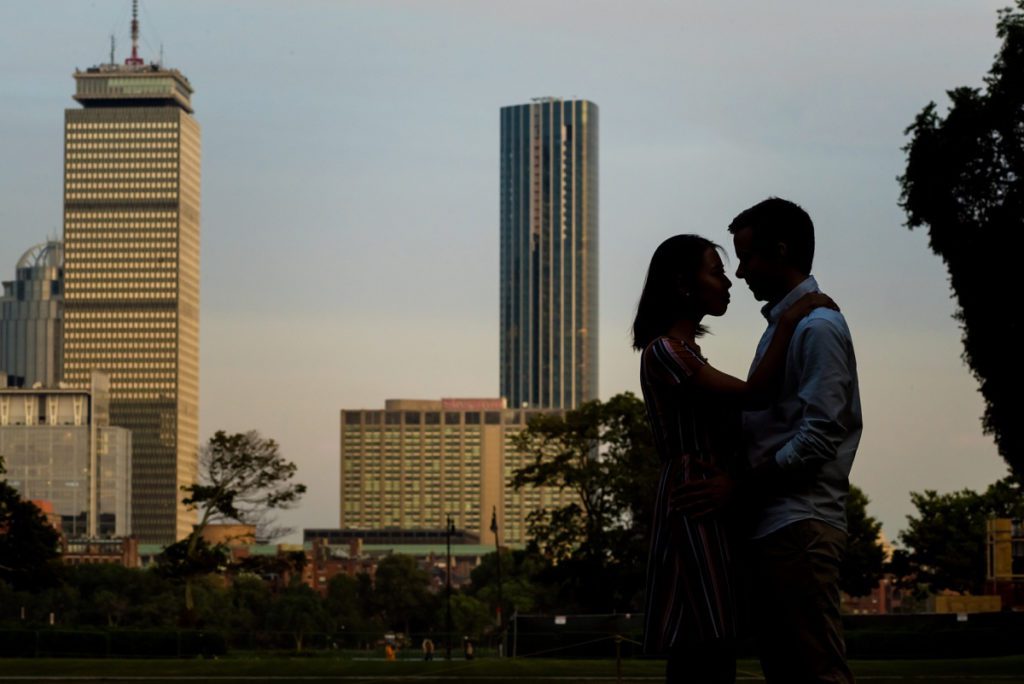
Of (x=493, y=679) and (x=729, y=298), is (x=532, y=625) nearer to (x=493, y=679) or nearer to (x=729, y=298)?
(x=493, y=679)

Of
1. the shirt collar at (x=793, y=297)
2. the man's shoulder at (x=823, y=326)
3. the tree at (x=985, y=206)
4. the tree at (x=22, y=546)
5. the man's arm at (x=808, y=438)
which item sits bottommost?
the tree at (x=22, y=546)

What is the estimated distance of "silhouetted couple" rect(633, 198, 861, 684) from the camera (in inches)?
227

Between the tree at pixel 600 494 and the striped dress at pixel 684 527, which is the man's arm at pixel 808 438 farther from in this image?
the tree at pixel 600 494

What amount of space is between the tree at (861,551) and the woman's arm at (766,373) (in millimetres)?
73776

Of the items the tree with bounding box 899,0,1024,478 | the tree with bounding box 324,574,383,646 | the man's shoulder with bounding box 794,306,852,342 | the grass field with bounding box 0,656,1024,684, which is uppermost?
the tree with bounding box 899,0,1024,478

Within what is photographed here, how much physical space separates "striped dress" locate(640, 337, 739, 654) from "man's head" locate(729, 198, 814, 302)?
373 millimetres

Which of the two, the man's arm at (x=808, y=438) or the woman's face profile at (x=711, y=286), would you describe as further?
the woman's face profile at (x=711, y=286)

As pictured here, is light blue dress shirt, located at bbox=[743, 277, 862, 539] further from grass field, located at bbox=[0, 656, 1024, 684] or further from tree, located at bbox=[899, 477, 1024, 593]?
tree, located at bbox=[899, 477, 1024, 593]

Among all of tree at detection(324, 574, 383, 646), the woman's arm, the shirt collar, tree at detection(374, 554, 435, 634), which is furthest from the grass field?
tree at detection(374, 554, 435, 634)

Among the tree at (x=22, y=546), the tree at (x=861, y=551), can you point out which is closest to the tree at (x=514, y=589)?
the tree at (x=861, y=551)

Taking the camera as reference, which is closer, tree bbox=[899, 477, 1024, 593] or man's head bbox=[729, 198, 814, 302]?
man's head bbox=[729, 198, 814, 302]

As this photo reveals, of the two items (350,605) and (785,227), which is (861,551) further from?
(785,227)

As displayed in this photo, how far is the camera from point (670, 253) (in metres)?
6.21

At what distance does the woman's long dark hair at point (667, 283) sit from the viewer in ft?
20.4
